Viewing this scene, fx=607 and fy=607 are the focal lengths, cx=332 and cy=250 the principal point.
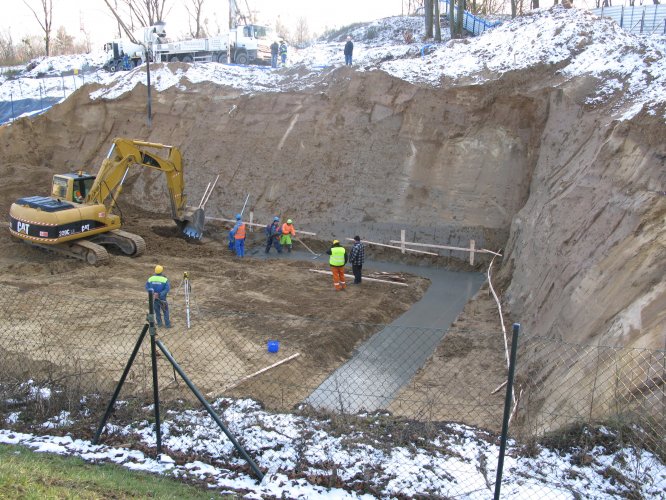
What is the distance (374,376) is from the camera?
435 inches

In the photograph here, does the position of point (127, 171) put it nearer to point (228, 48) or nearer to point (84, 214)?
point (84, 214)

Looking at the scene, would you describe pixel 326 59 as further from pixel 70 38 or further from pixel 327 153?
pixel 70 38

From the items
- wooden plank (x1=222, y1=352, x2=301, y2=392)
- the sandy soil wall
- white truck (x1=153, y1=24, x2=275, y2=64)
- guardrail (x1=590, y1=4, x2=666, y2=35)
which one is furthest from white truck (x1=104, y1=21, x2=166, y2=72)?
wooden plank (x1=222, y1=352, x2=301, y2=392)

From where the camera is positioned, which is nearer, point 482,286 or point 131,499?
point 131,499

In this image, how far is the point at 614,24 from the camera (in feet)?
64.2

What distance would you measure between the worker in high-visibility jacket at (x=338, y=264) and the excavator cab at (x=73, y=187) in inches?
297

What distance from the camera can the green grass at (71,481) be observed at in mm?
4848

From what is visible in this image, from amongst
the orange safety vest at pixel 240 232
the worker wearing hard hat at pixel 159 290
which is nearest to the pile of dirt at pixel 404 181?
the orange safety vest at pixel 240 232

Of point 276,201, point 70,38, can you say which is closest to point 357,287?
point 276,201

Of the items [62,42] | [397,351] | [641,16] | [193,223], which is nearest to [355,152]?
[193,223]

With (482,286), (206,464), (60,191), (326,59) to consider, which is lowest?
(482,286)

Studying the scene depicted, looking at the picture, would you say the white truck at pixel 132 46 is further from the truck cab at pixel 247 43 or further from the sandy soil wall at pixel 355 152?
the sandy soil wall at pixel 355 152

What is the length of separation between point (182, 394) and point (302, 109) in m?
14.6

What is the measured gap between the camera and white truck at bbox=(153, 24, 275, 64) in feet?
108
